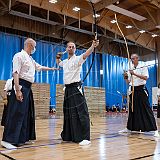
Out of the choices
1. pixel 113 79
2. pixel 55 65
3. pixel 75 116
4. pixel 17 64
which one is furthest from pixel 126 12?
pixel 17 64

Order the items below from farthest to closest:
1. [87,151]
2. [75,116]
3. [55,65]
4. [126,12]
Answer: [126,12], [55,65], [75,116], [87,151]

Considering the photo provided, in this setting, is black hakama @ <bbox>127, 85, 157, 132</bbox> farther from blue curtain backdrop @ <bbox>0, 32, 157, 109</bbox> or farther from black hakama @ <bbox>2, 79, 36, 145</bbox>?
blue curtain backdrop @ <bbox>0, 32, 157, 109</bbox>

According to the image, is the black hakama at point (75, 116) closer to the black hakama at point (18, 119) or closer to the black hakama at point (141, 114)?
the black hakama at point (18, 119)

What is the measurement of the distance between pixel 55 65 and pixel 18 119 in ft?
18.3

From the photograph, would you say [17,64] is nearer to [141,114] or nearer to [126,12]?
[141,114]

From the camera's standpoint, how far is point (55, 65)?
26.9 ft

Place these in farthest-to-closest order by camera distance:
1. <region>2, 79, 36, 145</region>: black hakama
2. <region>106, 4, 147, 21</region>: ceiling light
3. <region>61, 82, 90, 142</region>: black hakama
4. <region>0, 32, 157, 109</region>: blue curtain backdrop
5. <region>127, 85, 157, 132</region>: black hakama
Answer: <region>0, 32, 157, 109</region>: blue curtain backdrop → <region>106, 4, 147, 21</region>: ceiling light → <region>127, 85, 157, 132</region>: black hakama → <region>61, 82, 90, 142</region>: black hakama → <region>2, 79, 36, 145</region>: black hakama

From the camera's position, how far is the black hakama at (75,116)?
2938 millimetres

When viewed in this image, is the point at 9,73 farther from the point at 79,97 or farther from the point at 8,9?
the point at 79,97

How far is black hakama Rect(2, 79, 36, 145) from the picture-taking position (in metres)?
2.68

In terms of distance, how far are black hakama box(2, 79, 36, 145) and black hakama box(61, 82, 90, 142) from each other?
47 cm

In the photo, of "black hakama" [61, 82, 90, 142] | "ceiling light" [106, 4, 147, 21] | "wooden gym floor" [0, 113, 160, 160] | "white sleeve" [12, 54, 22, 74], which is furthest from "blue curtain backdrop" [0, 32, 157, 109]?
"white sleeve" [12, 54, 22, 74]

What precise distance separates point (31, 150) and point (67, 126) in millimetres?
679

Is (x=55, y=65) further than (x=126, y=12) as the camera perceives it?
No
